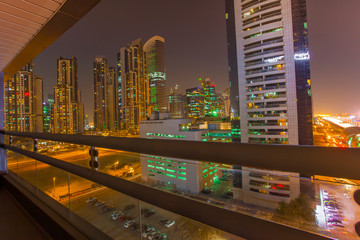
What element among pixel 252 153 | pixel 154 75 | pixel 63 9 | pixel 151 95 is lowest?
pixel 252 153

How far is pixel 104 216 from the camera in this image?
122 cm

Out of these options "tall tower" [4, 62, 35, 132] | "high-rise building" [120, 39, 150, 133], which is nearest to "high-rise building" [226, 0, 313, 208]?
"tall tower" [4, 62, 35, 132]

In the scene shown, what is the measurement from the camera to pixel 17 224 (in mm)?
1592

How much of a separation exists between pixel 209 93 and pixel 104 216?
7915cm

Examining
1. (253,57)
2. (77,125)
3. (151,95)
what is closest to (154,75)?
(151,95)

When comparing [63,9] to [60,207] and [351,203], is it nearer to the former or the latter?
[60,207]

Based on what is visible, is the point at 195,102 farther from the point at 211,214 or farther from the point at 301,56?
the point at 211,214

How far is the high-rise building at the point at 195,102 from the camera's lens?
81125 millimetres

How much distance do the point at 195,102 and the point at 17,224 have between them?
8311 cm

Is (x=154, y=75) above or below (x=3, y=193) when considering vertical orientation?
→ above

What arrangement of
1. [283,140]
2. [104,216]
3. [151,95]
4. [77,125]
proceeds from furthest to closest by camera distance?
[151,95]
[77,125]
[283,140]
[104,216]

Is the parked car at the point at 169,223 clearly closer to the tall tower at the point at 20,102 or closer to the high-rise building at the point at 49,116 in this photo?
the tall tower at the point at 20,102

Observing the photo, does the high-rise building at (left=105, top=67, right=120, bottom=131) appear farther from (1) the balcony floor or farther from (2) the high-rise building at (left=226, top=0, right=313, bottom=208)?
(1) the balcony floor

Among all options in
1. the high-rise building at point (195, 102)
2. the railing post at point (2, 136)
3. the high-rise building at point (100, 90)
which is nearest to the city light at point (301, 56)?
the railing post at point (2, 136)
